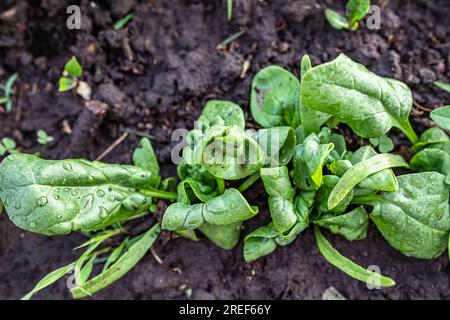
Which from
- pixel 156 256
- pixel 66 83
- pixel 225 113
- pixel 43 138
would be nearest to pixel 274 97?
pixel 225 113

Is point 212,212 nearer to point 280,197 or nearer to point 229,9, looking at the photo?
point 280,197

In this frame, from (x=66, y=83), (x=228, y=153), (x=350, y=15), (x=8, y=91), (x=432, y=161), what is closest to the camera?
(x=228, y=153)

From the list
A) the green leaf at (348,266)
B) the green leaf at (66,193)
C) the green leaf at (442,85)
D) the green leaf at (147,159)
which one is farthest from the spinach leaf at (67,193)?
the green leaf at (442,85)

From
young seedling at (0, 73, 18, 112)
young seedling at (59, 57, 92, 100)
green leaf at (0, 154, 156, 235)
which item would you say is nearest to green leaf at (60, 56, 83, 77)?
young seedling at (59, 57, 92, 100)

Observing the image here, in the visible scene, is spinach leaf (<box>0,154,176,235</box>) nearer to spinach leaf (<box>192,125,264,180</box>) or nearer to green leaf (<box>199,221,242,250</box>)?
green leaf (<box>199,221,242,250</box>)

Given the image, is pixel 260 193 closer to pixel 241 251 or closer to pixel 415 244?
pixel 241 251

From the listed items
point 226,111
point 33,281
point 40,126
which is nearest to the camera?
point 226,111
